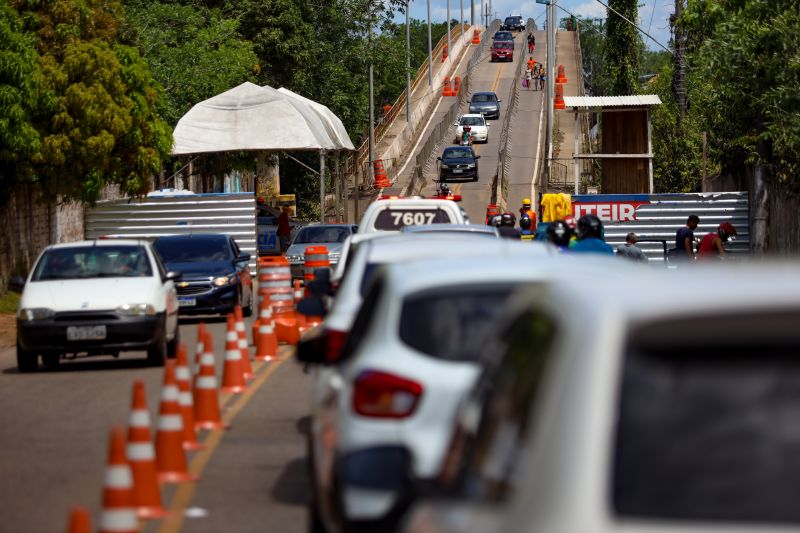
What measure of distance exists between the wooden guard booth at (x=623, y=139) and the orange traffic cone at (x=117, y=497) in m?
31.9

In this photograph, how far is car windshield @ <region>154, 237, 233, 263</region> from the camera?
89.2 feet

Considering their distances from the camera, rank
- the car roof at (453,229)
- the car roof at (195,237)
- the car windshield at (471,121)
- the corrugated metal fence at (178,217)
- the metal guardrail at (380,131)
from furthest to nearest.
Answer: the car windshield at (471,121), the metal guardrail at (380,131), the corrugated metal fence at (178,217), the car roof at (195,237), the car roof at (453,229)

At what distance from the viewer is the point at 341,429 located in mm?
6691

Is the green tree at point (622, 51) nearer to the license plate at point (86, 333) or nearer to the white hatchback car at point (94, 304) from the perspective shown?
the white hatchback car at point (94, 304)

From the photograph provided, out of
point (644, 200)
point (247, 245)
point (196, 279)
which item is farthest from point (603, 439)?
point (247, 245)

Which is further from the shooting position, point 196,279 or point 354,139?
point 354,139

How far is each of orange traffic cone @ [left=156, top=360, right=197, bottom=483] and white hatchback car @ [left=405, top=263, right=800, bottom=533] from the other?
23.3 feet

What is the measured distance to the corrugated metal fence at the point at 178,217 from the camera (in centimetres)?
3972

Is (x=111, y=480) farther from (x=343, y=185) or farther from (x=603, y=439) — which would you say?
(x=343, y=185)

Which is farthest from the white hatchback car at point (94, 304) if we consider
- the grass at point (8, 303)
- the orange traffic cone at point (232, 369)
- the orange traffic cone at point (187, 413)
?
the grass at point (8, 303)

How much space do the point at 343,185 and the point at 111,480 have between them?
46.3 m

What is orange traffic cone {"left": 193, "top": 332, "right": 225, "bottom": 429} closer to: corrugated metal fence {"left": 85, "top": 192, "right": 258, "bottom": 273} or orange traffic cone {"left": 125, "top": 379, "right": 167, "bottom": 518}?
orange traffic cone {"left": 125, "top": 379, "right": 167, "bottom": 518}

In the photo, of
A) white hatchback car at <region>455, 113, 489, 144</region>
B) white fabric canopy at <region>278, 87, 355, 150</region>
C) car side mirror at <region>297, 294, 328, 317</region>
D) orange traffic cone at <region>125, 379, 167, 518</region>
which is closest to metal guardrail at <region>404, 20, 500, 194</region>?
white hatchback car at <region>455, 113, 489, 144</region>

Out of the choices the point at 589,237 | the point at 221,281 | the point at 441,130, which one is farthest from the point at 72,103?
the point at 441,130
